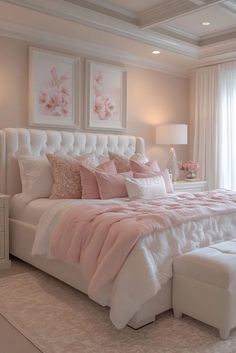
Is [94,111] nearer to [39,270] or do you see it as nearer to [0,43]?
[0,43]

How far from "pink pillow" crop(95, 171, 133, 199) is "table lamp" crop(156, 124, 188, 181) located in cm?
182

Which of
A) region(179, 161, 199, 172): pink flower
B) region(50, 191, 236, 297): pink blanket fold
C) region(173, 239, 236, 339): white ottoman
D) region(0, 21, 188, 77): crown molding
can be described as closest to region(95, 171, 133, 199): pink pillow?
region(50, 191, 236, 297): pink blanket fold

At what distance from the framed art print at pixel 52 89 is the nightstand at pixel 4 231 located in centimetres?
111

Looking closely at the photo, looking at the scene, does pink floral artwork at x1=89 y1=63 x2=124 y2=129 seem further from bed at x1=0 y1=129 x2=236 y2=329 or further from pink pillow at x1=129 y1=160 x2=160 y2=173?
pink pillow at x1=129 y1=160 x2=160 y2=173

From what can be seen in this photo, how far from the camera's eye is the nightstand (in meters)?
3.55

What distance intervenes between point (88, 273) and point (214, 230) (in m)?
1.13

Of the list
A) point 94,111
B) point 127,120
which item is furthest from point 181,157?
point 94,111

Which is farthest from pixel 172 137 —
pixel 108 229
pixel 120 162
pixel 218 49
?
pixel 108 229

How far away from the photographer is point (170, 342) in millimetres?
2268

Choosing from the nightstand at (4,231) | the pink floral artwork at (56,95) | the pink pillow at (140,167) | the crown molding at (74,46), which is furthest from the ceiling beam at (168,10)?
the nightstand at (4,231)

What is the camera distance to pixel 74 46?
4.52 meters

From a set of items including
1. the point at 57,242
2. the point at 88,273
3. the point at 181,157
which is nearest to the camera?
the point at 88,273

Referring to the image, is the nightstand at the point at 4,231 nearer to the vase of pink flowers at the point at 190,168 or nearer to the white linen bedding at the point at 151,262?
the white linen bedding at the point at 151,262

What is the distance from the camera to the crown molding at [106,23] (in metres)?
3.57
